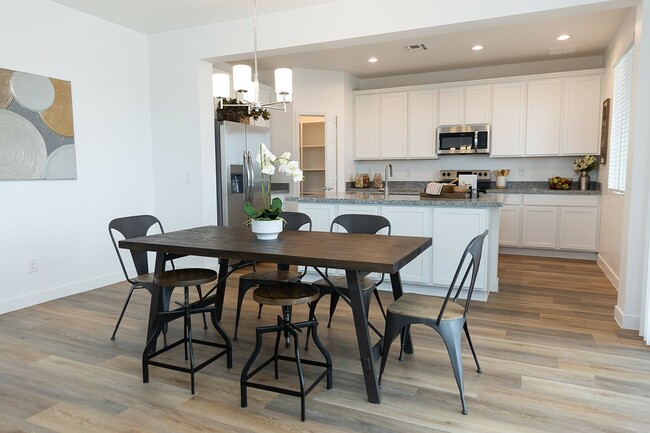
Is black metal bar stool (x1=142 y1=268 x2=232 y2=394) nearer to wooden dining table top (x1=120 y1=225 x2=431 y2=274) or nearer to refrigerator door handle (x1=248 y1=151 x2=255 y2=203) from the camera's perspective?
wooden dining table top (x1=120 y1=225 x2=431 y2=274)

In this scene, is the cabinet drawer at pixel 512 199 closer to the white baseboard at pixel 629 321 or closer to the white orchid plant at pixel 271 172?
the white baseboard at pixel 629 321

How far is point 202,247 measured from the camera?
2492 millimetres

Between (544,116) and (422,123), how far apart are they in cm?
164

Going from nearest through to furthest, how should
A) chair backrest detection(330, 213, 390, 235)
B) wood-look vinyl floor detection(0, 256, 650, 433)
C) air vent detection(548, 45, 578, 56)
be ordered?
1. wood-look vinyl floor detection(0, 256, 650, 433)
2. chair backrest detection(330, 213, 390, 235)
3. air vent detection(548, 45, 578, 56)

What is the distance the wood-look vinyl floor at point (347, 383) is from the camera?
2070 millimetres

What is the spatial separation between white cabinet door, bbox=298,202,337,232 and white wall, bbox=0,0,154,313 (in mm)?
1903

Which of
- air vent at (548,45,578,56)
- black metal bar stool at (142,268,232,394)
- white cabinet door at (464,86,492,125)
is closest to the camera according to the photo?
black metal bar stool at (142,268,232,394)

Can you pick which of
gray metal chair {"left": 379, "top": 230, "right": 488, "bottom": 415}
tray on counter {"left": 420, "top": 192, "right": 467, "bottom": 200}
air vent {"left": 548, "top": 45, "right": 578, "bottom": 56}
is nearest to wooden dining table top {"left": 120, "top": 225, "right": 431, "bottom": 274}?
gray metal chair {"left": 379, "top": 230, "right": 488, "bottom": 415}

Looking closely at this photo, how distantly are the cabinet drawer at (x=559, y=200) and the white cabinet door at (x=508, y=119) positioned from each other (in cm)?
69

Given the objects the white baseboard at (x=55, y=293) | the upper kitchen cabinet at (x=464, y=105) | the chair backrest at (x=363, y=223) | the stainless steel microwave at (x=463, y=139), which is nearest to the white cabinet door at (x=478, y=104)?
Answer: the upper kitchen cabinet at (x=464, y=105)

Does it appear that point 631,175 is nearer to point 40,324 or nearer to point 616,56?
point 616,56

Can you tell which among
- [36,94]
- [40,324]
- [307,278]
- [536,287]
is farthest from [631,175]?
[36,94]

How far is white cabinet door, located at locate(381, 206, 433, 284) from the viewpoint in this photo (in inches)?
162

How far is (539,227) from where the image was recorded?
19.6 feet
